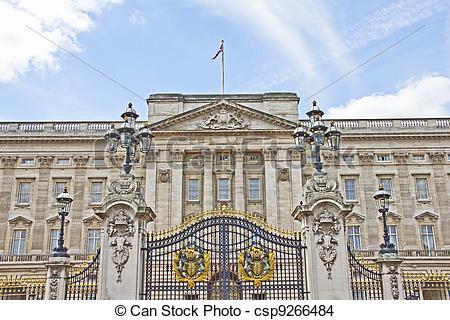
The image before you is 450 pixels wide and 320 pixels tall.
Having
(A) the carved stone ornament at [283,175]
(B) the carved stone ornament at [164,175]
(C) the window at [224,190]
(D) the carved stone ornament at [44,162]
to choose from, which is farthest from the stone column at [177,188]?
(D) the carved stone ornament at [44,162]

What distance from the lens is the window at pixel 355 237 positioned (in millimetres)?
44531

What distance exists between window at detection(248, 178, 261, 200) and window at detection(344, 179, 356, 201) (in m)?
7.84

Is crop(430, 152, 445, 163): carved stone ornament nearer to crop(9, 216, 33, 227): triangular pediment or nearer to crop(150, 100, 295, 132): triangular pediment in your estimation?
crop(150, 100, 295, 132): triangular pediment

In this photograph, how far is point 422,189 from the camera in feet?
152

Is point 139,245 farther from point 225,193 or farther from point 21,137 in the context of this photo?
point 21,137

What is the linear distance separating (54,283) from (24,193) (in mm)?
32091

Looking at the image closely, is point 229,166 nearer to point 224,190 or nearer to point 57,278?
point 224,190

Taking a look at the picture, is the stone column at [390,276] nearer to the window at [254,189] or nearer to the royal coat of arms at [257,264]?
the royal coat of arms at [257,264]

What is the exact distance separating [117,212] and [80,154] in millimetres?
31992

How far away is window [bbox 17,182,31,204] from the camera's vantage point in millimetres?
46259

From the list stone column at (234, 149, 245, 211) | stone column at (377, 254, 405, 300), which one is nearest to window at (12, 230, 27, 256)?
stone column at (234, 149, 245, 211)

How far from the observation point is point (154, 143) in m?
46.6

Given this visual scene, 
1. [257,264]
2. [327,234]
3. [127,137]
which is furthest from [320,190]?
[127,137]

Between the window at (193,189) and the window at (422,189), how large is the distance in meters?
19.5
